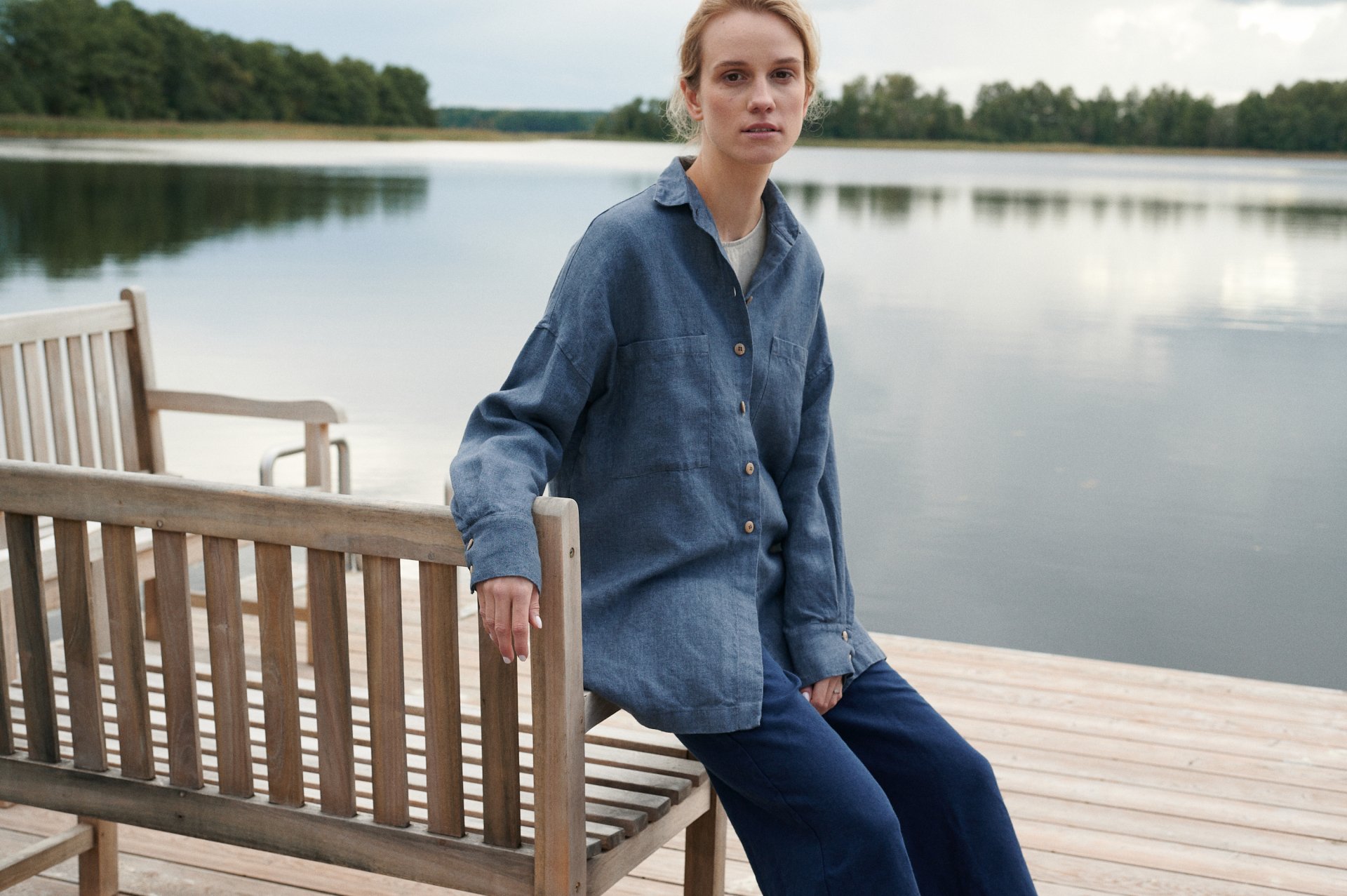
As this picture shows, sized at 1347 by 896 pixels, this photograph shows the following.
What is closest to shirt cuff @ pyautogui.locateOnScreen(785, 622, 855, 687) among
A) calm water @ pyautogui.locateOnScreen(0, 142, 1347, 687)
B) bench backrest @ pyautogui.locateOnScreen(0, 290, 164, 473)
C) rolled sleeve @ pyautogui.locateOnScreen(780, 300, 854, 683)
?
rolled sleeve @ pyautogui.locateOnScreen(780, 300, 854, 683)

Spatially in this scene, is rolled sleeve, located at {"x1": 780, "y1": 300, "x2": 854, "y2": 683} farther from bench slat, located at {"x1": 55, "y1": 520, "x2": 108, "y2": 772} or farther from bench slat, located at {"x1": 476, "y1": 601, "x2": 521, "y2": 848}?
bench slat, located at {"x1": 55, "y1": 520, "x2": 108, "y2": 772}

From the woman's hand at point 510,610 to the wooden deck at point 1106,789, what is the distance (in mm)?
571

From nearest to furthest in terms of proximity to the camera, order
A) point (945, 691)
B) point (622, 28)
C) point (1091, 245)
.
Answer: point (945, 691), point (1091, 245), point (622, 28)

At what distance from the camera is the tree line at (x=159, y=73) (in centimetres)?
4878

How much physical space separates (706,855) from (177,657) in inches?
29.2

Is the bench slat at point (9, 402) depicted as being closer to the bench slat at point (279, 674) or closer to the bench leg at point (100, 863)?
the bench leg at point (100, 863)

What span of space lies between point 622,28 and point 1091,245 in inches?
2167

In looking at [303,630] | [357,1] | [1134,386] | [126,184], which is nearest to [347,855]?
[303,630]

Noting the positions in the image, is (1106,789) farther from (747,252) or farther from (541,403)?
(541,403)

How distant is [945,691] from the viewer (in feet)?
10.3

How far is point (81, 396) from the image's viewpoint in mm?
3092

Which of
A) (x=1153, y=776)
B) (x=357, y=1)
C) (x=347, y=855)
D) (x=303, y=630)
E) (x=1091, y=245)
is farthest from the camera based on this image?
(x=357, y=1)

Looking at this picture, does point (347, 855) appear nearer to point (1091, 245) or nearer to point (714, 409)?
point (714, 409)

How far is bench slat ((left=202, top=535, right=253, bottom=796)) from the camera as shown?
1.51 meters
